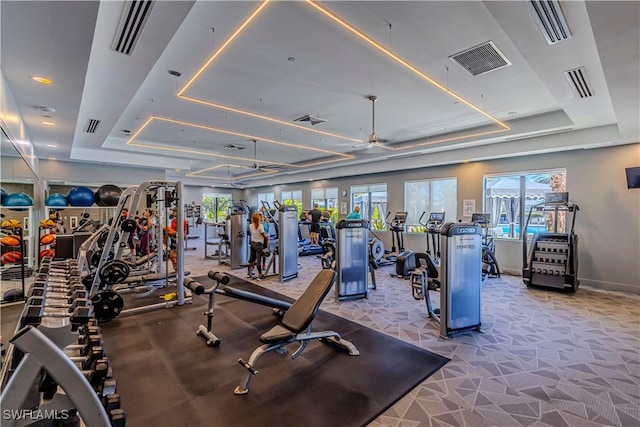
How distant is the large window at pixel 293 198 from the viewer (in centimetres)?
1482

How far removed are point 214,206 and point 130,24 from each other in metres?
16.4

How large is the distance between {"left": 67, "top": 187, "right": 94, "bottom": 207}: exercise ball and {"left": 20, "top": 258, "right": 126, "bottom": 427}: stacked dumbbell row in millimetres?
4985

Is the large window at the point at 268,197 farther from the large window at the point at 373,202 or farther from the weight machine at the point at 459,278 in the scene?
the weight machine at the point at 459,278

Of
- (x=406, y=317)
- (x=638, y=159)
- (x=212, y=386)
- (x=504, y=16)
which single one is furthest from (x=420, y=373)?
(x=638, y=159)

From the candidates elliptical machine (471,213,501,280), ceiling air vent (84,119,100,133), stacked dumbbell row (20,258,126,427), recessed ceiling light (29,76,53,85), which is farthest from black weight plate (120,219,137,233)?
elliptical machine (471,213,501,280)

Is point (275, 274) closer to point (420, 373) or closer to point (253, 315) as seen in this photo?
point (253, 315)

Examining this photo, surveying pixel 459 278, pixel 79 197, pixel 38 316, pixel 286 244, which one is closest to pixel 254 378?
pixel 38 316

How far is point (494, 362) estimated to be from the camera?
318 cm

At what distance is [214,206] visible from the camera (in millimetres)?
18344

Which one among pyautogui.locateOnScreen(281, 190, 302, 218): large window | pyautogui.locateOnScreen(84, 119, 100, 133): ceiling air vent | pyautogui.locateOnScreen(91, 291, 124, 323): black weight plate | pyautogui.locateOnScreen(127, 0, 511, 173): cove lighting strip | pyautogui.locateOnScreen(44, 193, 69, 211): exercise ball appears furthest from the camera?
pyautogui.locateOnScreen(281, 190, 302, 218): large window

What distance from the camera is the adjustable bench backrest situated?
9.78 feet

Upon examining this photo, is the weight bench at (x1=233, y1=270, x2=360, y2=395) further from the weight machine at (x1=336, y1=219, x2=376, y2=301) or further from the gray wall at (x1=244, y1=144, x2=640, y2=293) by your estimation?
the gray wall at (x1=244, y1=144, x2=640, y2=293)

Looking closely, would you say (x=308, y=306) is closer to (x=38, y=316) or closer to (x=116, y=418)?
(x=116, y=418)

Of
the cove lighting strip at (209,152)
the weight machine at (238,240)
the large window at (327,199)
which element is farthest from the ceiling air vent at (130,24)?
the large window at (327,199)
